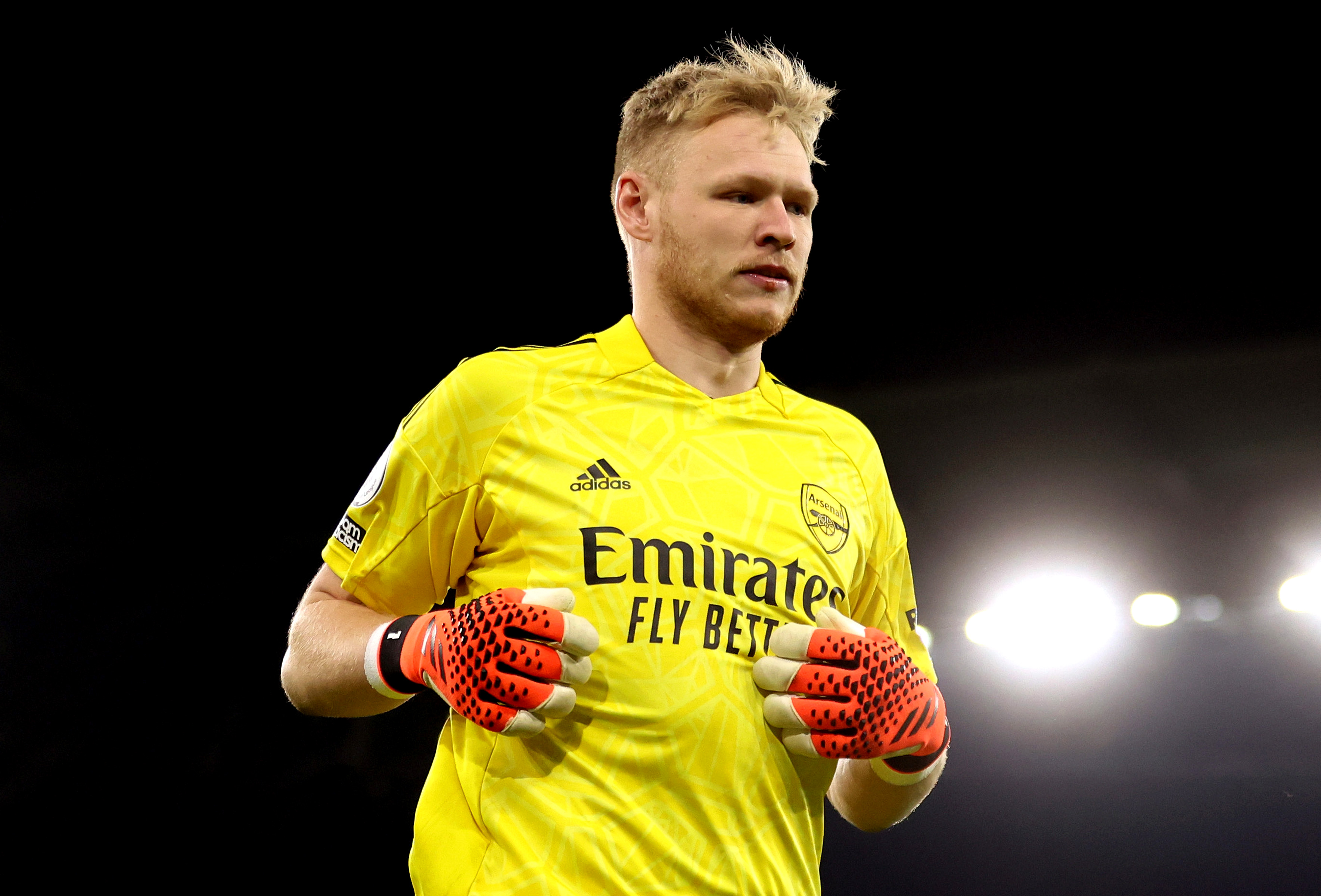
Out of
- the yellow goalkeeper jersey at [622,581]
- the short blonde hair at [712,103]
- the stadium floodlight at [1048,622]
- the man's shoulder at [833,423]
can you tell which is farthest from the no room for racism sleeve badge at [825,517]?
the stadium floodlight at [1048,622]

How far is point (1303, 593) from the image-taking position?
10.7 ft

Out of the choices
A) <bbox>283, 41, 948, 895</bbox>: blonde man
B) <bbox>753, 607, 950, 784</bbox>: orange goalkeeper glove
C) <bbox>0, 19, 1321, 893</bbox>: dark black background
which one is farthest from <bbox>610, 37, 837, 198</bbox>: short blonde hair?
<bbox>0, 19, 1321, 893</bbox>: dark black background

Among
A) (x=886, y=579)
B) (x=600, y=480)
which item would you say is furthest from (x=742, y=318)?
(x=886, y=579)

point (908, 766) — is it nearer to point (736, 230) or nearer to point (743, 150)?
point (736, 230)

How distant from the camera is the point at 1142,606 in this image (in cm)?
338

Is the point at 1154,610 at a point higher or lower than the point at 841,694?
higher

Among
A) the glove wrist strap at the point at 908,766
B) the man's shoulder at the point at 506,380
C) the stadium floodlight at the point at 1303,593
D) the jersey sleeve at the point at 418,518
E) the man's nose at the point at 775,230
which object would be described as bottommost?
the glove wrist strap at the point at 908,766

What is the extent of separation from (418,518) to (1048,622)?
2948mm

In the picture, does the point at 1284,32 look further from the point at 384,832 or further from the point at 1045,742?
the point at 384,832

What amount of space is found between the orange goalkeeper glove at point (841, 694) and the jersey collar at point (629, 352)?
35 cm

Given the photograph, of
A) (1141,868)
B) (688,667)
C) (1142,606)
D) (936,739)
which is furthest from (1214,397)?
(688,667)

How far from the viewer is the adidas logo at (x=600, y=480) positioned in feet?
3.55

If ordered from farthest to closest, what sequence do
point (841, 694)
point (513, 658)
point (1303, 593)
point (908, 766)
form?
point (1303, 593)
point (908, 766)
point (841, 694)
point (513, 658)

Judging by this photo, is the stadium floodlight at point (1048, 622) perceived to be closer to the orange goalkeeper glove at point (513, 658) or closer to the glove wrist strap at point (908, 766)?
the glove wrist strap at point (908, 766)
